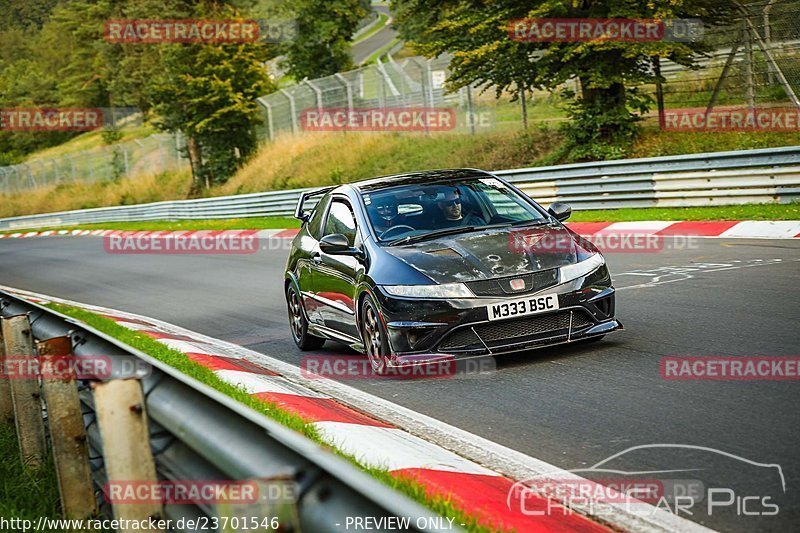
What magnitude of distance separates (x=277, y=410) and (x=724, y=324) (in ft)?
12.4

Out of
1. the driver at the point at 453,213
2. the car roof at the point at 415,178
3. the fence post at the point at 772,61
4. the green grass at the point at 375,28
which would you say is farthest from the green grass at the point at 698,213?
the green grass at the point at 375,28

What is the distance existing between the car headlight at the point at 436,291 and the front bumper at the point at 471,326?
4 cm

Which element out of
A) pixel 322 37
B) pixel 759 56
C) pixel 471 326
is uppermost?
pixel 322 37

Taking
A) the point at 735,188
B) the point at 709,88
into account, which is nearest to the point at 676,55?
the point at 709,88

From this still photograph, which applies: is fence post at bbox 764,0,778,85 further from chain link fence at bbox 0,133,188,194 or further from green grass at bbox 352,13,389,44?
green grass at bbox 352,13,389,44

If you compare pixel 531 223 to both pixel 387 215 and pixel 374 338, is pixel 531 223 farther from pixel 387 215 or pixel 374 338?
pixel 374 338

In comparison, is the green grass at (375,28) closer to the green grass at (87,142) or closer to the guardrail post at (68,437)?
the green grass at (87,142)

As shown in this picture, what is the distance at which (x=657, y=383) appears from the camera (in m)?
6.82

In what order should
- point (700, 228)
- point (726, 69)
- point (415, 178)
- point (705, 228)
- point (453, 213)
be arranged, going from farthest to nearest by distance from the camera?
point (726, 69) → point (700, 228) → point (705, 228) → point (415, 178) → point (453, 213)

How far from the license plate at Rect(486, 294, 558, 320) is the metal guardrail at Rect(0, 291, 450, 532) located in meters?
3.55

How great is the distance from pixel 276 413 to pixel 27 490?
1.86 m

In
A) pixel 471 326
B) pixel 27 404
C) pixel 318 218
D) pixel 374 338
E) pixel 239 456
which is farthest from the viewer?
pixel 318 218

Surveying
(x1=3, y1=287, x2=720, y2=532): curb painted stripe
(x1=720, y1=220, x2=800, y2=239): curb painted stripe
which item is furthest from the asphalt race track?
(x1=720, y1=220, x2=800, y2=239): curb painted stripe

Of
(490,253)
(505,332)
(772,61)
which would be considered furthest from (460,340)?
(772,61)
